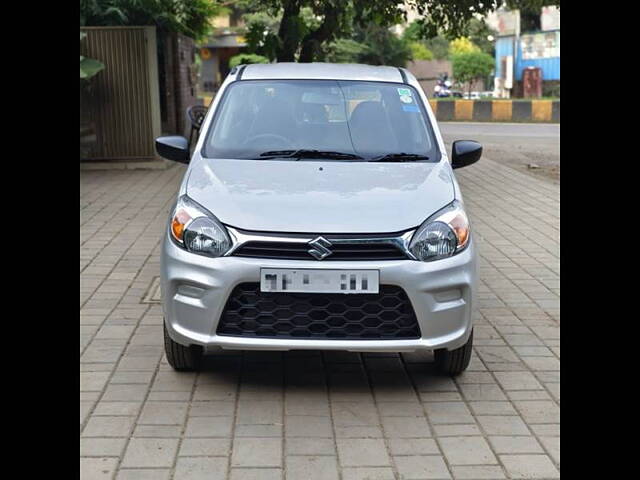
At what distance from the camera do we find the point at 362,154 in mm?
5395

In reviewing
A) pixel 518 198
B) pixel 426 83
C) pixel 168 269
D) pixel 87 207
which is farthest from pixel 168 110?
pixel 426 83

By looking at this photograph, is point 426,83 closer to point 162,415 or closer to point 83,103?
point 83,103

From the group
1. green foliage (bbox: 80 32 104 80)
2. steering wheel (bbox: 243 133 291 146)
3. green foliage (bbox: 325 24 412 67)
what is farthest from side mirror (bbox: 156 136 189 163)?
green foliage (bbox: 325 24 412 67)

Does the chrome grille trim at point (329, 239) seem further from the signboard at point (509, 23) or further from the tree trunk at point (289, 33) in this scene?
the signboard at point (509, 23)

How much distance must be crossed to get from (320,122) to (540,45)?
31.5m

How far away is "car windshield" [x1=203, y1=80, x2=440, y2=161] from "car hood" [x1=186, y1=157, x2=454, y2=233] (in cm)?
18

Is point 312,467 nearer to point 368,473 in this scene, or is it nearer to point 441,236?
point 368,473

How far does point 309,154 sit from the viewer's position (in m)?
5.36

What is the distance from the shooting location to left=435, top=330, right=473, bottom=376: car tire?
16.1ft

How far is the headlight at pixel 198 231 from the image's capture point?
176 inches

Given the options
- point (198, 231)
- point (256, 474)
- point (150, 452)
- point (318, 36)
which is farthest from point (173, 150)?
point (318, 36)

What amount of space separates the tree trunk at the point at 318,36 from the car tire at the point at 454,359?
8.90 meters
